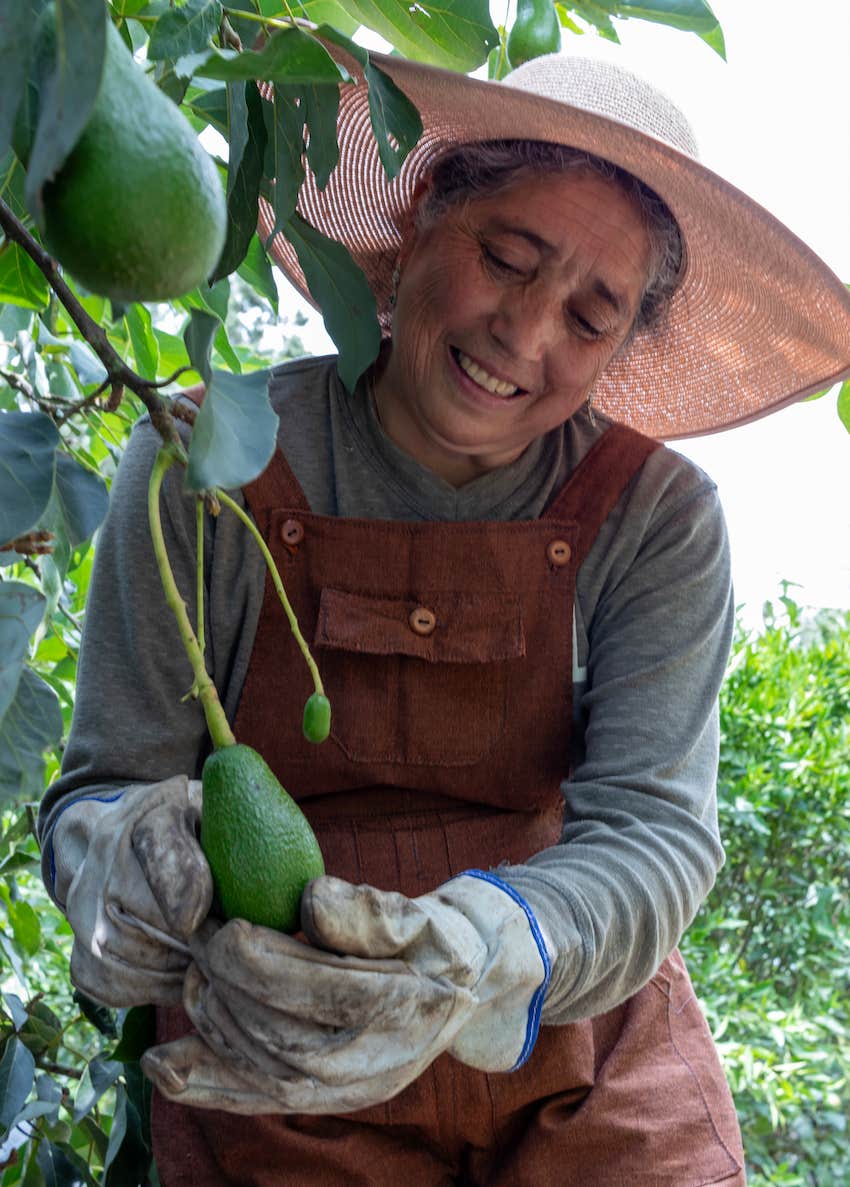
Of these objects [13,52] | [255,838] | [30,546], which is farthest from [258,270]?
[13,52]

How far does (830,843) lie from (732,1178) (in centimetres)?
Answer: 257

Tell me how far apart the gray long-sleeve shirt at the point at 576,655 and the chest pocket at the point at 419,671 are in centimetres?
10

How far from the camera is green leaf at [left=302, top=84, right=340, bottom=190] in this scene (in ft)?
3.54

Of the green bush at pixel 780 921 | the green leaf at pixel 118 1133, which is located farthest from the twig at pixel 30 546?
the green bush at pixel 780 921

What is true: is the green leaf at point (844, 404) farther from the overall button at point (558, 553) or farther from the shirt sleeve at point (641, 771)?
the overall button at point (558, 553)

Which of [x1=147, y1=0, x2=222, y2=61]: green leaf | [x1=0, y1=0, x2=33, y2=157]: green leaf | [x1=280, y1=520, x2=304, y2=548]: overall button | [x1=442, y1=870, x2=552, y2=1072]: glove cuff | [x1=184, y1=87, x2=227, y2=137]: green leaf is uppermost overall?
[x1=147, y1=0, x2=222, y2=61]: green leaf

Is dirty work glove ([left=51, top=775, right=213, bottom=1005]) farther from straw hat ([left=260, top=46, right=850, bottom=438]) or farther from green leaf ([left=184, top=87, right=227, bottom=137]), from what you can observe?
straw hat ([left=260, top=46, right=850, bottom=438])

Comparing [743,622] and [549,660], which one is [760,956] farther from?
[549,660]

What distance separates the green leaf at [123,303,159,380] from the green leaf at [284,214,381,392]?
1.43 feet

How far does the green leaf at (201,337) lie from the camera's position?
79 centimetres

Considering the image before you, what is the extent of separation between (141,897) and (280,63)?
64 cm

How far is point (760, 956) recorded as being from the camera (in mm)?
3932

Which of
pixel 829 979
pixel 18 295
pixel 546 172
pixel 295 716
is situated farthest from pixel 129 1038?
pixel 829 979

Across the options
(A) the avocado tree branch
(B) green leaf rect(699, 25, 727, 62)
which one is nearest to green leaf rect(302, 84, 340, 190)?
(A) the avocado tree branch
